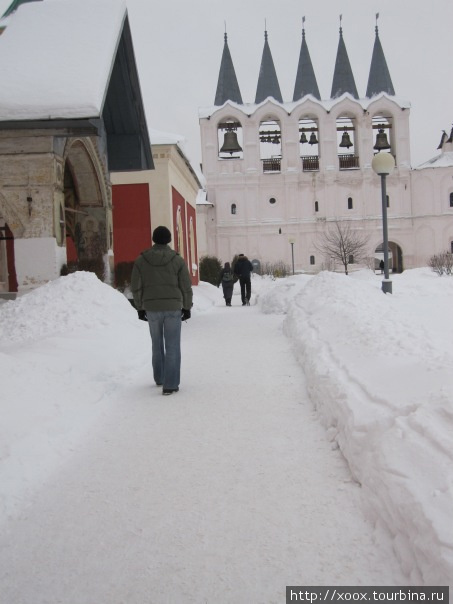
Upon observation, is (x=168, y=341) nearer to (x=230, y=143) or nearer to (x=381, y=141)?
(x=230, y=143)

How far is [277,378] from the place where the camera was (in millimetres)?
6723

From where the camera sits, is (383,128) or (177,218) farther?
(383,128)

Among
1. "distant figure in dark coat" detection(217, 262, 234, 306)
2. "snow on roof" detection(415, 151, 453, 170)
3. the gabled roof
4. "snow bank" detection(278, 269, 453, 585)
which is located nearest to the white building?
"snow on roof" detection(415, 151, 453, 170)

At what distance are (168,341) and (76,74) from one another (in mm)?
5502

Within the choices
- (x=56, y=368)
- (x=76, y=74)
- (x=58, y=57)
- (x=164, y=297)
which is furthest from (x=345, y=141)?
(x=56, y=368)

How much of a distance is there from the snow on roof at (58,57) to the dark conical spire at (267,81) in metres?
42.8

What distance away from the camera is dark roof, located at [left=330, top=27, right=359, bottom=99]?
5194 centimetres

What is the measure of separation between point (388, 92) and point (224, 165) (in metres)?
16.9

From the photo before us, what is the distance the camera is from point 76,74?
9.23 m

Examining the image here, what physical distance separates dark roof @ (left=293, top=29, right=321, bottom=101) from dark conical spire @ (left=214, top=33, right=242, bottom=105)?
215 inches

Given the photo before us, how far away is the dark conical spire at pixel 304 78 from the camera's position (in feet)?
169

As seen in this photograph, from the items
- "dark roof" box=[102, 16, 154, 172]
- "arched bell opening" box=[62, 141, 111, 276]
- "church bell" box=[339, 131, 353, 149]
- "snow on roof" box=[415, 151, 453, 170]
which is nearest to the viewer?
"dark roof" box=[102, 16, 154, 172]

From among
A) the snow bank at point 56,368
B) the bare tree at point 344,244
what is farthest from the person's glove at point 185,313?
the bare tree at point 344,244

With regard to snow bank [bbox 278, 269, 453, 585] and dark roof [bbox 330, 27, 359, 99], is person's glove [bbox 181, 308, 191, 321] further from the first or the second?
dark roof [bbox 330, 27, 359, 99]
